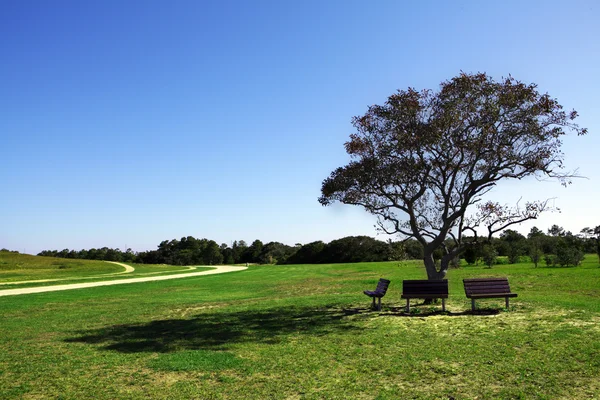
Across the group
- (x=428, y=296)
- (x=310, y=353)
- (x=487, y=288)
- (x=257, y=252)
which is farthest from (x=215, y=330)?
(x=257, y=252)

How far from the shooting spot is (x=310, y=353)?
9539mm

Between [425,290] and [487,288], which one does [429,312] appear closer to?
[425,290]

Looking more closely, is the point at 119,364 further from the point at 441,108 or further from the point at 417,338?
the point at 441,108

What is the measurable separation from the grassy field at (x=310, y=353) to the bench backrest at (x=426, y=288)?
71 cm

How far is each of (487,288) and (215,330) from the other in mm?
9233

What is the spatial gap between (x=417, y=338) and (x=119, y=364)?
6.72 metres

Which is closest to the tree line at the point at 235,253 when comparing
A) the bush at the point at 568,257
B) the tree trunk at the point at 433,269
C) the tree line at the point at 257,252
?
the tree line at the point at 257,252

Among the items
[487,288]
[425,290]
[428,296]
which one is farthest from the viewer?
[487,288]

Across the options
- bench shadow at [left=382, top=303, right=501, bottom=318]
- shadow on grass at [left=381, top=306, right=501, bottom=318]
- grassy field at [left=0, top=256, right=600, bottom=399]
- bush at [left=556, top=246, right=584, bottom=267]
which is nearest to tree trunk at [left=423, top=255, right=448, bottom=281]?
grassy field at [left=0, top=256, right=600, bottom=399]

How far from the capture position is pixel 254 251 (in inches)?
4195

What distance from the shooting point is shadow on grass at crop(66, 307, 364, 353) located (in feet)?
35.9

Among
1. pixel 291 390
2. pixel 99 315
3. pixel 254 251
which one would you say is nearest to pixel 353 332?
pixel 291 390

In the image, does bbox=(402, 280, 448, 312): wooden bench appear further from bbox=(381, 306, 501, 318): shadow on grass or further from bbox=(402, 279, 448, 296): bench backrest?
bbox=(381, 306, 501, 318): shadow on grass

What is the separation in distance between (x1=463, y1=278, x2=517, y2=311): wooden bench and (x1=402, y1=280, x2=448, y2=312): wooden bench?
0.77m
